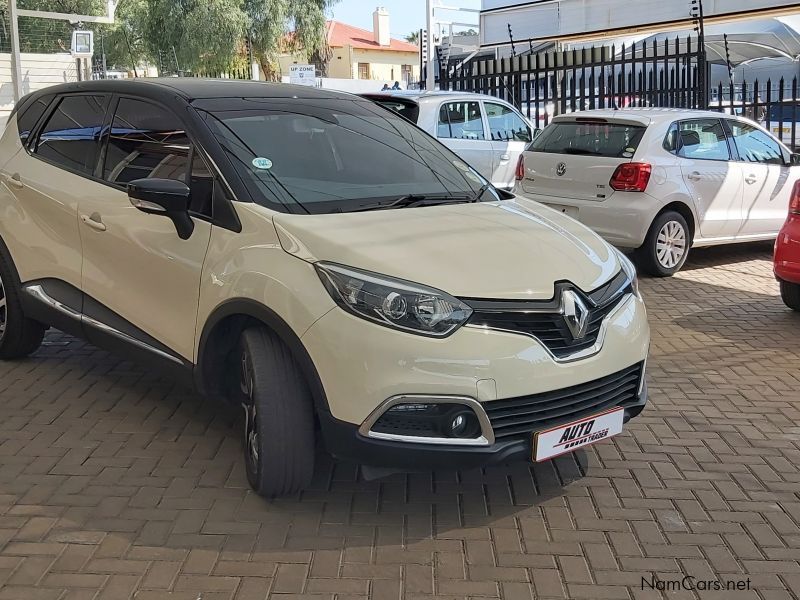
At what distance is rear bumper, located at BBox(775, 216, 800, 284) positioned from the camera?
667 centimetres

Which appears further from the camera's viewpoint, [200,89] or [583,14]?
[583,14]

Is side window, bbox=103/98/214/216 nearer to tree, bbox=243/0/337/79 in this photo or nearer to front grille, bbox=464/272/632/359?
front grille, bbox=464/272/632/359

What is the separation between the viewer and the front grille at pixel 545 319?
3309 millimetres

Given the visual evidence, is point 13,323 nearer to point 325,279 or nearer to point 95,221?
point 95,221

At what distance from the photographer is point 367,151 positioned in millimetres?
4480

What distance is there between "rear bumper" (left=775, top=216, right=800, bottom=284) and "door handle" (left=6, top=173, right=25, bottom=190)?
541 centimetres

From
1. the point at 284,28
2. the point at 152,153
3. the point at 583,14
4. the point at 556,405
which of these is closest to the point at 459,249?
the point at 556,405

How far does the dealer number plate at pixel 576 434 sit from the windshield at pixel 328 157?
131cm

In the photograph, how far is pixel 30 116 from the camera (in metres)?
5.47

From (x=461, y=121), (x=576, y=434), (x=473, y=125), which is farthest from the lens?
(x=473, y=125)

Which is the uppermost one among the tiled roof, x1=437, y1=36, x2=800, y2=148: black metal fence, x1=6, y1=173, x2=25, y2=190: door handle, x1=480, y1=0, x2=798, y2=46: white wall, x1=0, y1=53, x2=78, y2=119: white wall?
the tiled roof

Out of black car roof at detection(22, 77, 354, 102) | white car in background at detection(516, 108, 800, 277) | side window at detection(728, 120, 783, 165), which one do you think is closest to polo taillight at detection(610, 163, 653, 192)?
white car in background at detection(516, 108, 800, 277)

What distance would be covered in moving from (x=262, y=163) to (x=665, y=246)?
5460 mm

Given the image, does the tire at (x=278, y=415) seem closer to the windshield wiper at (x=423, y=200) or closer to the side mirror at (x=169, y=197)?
the side mirror at (x=169, y=197)
